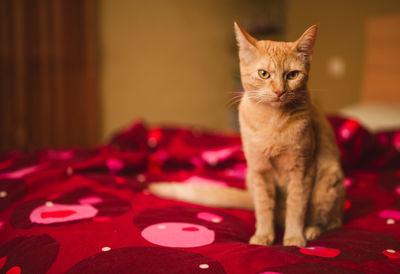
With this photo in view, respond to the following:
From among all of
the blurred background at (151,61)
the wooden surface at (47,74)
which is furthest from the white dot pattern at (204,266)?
the wooden surface at (47,74)

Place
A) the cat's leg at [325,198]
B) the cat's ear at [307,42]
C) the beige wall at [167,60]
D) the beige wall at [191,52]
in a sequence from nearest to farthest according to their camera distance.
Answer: the cat's ear at [307,42] → the cat's leg at [325,198] → the beige wall at [191,52] → the beige wall at [167,60]

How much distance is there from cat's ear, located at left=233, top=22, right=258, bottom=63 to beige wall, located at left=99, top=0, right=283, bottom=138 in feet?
8.28

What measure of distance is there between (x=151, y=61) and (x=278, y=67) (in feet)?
10.4

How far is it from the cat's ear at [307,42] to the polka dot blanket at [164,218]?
535 mm

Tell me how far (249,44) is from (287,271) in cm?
59

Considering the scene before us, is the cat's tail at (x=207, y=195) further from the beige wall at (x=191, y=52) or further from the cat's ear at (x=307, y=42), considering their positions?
the beige wall at (x=191, y=52)

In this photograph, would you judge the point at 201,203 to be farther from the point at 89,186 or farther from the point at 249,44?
the point at 249,44

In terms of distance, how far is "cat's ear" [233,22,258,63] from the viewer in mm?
889

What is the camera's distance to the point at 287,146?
0.89 meters

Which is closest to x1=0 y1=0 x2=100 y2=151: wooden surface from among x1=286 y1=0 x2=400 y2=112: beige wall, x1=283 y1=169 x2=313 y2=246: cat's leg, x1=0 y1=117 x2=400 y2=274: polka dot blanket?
x1=0 y1=117 x2=400 y2=274: polka dot blanket

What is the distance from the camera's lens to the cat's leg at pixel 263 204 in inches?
36.8

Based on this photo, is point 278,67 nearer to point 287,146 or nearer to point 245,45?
point 245,45

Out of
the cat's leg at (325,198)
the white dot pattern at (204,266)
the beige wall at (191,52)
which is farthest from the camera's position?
the beige wall at (191,52)

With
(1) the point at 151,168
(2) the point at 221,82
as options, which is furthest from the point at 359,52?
(1) the point at 151,168
